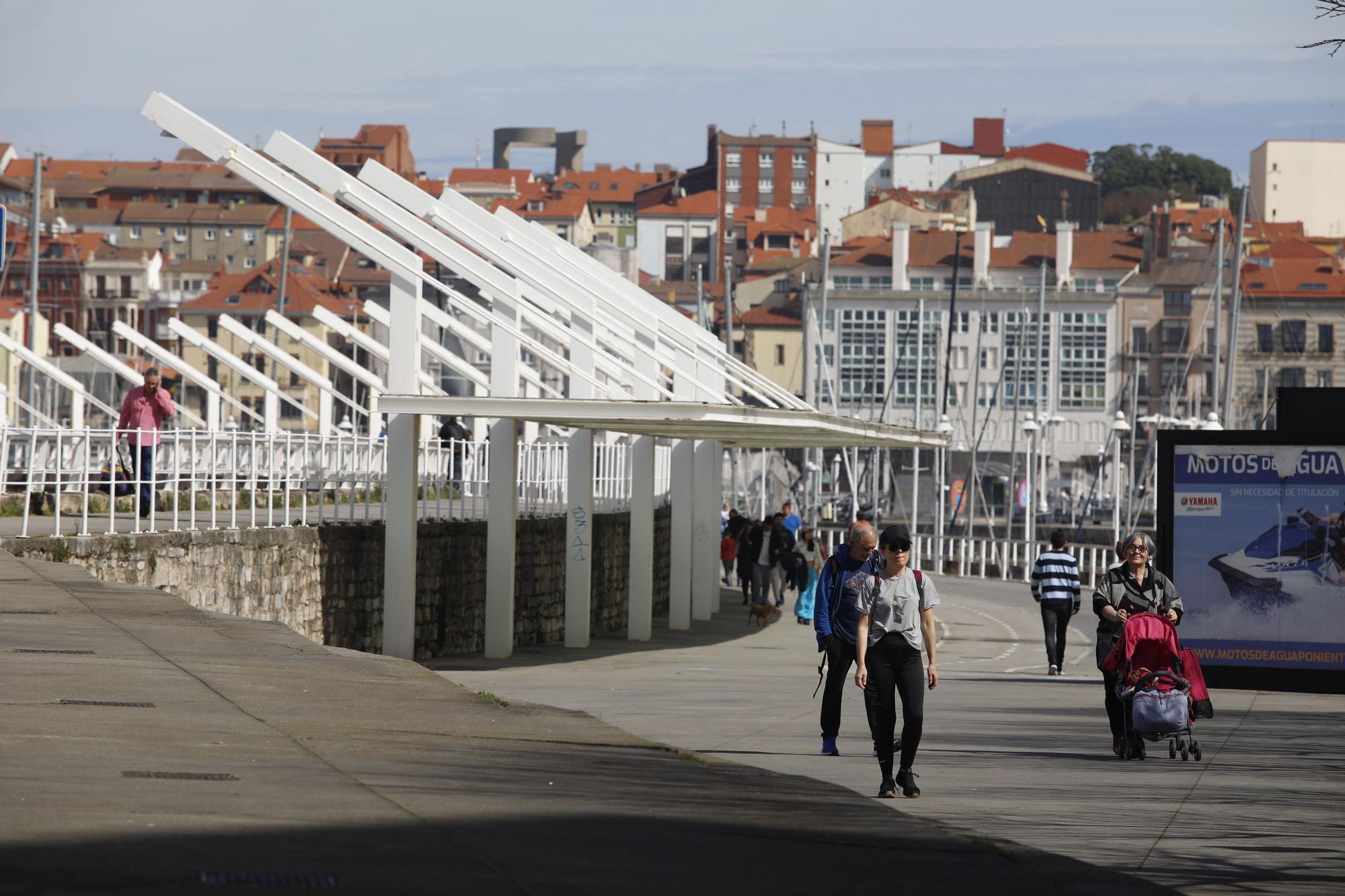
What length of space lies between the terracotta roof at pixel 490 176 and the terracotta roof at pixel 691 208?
13.0 m

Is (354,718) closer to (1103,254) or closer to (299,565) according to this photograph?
(299,565)

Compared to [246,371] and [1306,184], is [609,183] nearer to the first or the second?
[1306,184]

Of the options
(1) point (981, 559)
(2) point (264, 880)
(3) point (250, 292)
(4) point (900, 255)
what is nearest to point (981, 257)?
(4) point (900, 255)

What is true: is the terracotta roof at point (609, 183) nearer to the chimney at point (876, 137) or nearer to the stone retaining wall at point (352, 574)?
the chimney at point (876, 137)

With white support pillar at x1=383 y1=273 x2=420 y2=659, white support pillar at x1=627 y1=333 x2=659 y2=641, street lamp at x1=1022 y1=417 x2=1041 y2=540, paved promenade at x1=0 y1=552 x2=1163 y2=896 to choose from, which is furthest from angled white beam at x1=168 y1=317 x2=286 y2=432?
Result: street lamp at x1=1022 y1=417 x2=1041 y2=540

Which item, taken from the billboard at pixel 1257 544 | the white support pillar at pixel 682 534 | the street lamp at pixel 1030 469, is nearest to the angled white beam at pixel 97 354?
the white support pillar at pixel 682 534

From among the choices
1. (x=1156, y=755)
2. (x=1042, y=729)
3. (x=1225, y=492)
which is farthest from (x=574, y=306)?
(x=1156, y=755)

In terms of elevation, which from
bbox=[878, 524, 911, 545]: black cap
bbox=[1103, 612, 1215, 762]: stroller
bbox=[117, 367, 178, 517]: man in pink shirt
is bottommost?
bbox=[1103, 612, 1215, 762]: stroller

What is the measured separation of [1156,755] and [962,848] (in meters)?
4.96

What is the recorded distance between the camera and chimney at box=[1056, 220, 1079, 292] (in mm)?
105812

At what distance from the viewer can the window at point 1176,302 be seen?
350 ft

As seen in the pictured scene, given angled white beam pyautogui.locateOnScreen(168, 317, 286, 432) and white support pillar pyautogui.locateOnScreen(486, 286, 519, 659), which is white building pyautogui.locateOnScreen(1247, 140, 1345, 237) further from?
white support pillar pyautogui.locateOnScreen(486, 286, 519, 659)

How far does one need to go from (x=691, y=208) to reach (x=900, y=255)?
113 ft

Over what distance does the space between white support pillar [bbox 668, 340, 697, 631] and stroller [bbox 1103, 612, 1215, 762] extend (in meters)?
17.7
